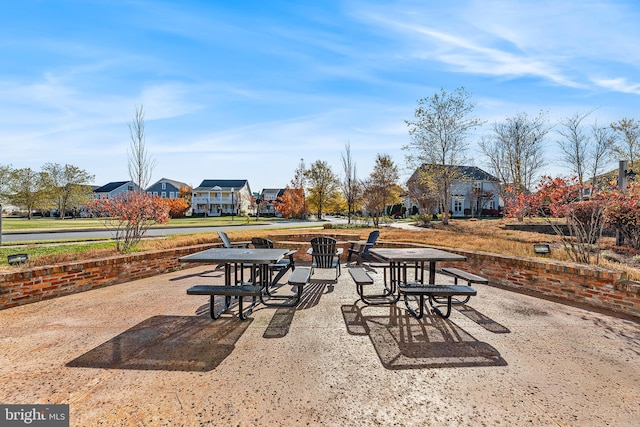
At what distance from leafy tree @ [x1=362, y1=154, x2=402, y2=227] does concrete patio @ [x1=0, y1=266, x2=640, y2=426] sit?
18.2 metres

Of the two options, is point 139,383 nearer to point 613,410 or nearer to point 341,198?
point 613,410

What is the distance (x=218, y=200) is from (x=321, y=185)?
30.4 metres

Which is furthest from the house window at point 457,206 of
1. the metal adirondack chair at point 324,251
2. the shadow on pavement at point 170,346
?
the shadow on pavement at point 170,346

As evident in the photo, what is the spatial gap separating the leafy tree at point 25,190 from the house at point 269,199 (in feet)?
110

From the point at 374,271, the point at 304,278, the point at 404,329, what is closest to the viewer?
the point at 404,329

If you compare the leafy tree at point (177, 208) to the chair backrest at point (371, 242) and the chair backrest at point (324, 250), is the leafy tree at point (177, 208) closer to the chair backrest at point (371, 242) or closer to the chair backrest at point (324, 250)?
the chair backrest at point (371, 242)

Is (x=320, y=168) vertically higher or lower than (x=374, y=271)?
higher

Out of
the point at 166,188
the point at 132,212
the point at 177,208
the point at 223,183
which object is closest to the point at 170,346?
the point at 132,212

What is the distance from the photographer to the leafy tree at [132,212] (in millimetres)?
8438

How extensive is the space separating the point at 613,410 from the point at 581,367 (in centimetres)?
71

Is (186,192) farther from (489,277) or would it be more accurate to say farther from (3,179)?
(489,277)

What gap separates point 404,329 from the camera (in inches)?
154

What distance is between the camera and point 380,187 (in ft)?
78.3

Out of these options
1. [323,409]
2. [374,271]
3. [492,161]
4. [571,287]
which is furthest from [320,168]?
[323,409]
